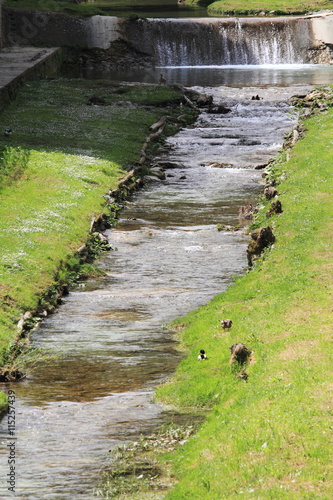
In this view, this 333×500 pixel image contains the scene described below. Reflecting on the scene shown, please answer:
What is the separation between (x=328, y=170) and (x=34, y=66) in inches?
1376

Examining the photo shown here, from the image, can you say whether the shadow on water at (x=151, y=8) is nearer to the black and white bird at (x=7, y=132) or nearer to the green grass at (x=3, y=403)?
the black and white bird at (x=7, y=132)

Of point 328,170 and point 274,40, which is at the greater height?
point 274,40

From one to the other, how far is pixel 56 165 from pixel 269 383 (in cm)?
2404

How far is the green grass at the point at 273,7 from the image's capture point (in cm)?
10369

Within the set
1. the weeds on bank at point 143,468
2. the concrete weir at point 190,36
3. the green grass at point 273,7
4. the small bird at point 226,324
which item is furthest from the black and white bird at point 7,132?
the green grass at point 273,7

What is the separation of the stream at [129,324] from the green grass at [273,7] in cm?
6307

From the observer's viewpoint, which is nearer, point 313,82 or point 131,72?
point 313,82

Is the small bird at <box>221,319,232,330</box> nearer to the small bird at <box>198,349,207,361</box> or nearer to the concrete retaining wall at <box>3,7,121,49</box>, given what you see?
the small bird at <box>198,349,207,361</box>

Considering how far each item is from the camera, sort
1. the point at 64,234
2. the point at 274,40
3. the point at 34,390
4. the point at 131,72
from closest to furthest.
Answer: the point at 34,390 < the point at 64,234 < the point at 131,72 < the point at 274,40

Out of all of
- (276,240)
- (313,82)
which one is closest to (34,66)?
(313,82)

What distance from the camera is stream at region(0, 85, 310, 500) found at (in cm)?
1510

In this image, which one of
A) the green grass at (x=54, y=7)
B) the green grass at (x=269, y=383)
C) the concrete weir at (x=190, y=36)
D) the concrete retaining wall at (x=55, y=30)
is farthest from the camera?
the green grass at (x=54, y=7)

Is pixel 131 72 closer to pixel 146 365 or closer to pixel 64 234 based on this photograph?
pixel 64 234

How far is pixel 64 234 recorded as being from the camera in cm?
2948
